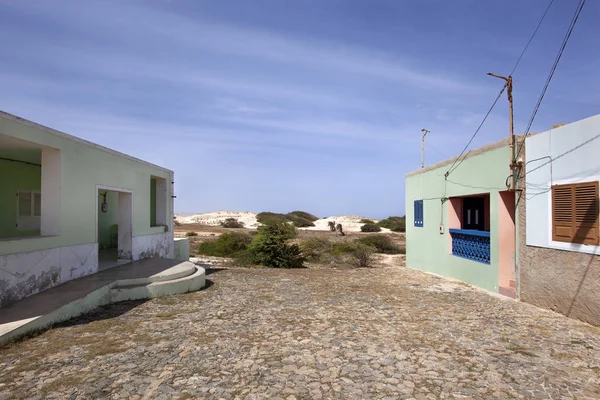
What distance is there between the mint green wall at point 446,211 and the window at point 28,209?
463 inches

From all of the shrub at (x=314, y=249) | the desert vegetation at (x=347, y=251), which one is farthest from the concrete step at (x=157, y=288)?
the shrub at (x=314, y=249)

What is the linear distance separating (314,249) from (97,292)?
15.3 metres

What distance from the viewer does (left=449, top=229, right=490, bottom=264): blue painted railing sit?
10023 mm

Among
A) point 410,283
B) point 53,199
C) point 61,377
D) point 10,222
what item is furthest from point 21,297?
point 410,283

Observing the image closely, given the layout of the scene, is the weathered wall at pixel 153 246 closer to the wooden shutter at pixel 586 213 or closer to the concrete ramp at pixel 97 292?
the concrete ramp at pixel 97 292

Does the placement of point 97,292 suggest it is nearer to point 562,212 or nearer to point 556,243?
point 556,243

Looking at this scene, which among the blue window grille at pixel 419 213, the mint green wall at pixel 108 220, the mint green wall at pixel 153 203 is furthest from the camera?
the mint green wall at pixel 153 203

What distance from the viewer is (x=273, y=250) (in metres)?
17.0

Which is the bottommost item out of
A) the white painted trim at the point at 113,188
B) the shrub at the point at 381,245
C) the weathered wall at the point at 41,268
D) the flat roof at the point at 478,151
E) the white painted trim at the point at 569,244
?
the shrub at the point at 381,245

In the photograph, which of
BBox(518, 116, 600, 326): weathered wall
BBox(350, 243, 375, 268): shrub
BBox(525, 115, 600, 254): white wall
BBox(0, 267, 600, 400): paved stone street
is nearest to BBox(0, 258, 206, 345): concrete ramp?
BBox(0, 267, 600, 400): paved stone street

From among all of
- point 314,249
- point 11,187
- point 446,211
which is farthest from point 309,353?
point 314,249

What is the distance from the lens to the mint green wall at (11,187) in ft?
33.2

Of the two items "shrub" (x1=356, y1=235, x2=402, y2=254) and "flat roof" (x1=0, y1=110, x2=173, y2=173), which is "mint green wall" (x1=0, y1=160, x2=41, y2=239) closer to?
"flat roof" (x1=0, y1=110, x2=173, y2=173)

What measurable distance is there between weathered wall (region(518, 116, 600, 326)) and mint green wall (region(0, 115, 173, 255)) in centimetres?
984
